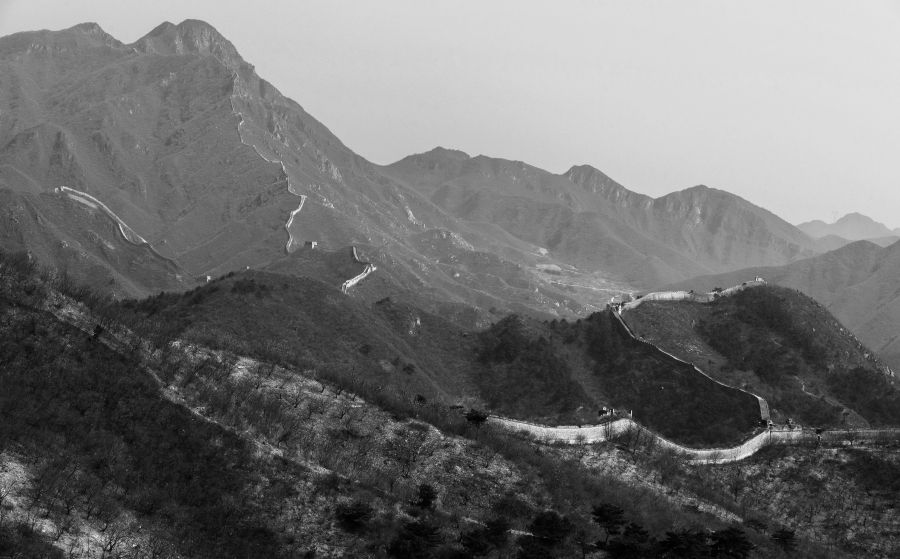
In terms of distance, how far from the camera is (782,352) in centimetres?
7556

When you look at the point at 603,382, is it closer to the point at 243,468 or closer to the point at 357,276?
the point at 243,468

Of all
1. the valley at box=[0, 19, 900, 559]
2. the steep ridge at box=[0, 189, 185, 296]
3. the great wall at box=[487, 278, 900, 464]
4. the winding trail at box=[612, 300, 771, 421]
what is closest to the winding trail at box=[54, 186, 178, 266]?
the steep ridge at box=[0, 189, 185, 296]

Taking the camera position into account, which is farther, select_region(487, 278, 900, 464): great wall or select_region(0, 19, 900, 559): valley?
select_region(487, 278, 900, 464): great wall

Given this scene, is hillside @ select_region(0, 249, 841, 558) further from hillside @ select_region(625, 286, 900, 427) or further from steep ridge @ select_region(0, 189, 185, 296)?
steep ridge @ select_region(0, 189, 185, 296)

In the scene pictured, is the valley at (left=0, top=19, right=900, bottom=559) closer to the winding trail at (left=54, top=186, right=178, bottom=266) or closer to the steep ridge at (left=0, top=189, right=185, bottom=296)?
the steep ridge at (left=0, top=189, right=185, bottom=296)

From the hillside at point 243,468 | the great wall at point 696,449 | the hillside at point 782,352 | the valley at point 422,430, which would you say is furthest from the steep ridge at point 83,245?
the hillside at point 243,468

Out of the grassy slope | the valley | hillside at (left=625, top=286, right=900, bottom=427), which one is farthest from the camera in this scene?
hillside at (left=625, top=286, right=900, bottom=427)

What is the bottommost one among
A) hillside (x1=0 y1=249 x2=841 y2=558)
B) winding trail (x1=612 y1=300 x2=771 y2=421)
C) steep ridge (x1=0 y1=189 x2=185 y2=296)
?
steep ridge (x1=0 y1=189 x2=185 y2=296)

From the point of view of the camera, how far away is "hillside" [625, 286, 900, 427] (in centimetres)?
6831

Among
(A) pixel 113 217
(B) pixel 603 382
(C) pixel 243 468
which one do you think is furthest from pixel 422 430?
(A) pixel 113 217

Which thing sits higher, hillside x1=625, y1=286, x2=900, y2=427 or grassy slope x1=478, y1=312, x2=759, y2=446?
hillside x1=625, y1=286, x2=900, y2=427

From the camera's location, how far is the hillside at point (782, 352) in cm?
6831

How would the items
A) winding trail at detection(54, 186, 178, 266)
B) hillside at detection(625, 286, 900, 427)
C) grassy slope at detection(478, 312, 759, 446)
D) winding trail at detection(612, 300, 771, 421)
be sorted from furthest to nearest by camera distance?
winding trail at detection(54, 186, 178, 266) < hillside at detection(625, 286, 900, 427) < grassy slope at detection(478, 312, 759, 446) < winding trail at detection(612, 300, 771, 421)

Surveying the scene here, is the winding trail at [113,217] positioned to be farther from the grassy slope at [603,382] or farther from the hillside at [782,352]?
the hillside at [782,352]
